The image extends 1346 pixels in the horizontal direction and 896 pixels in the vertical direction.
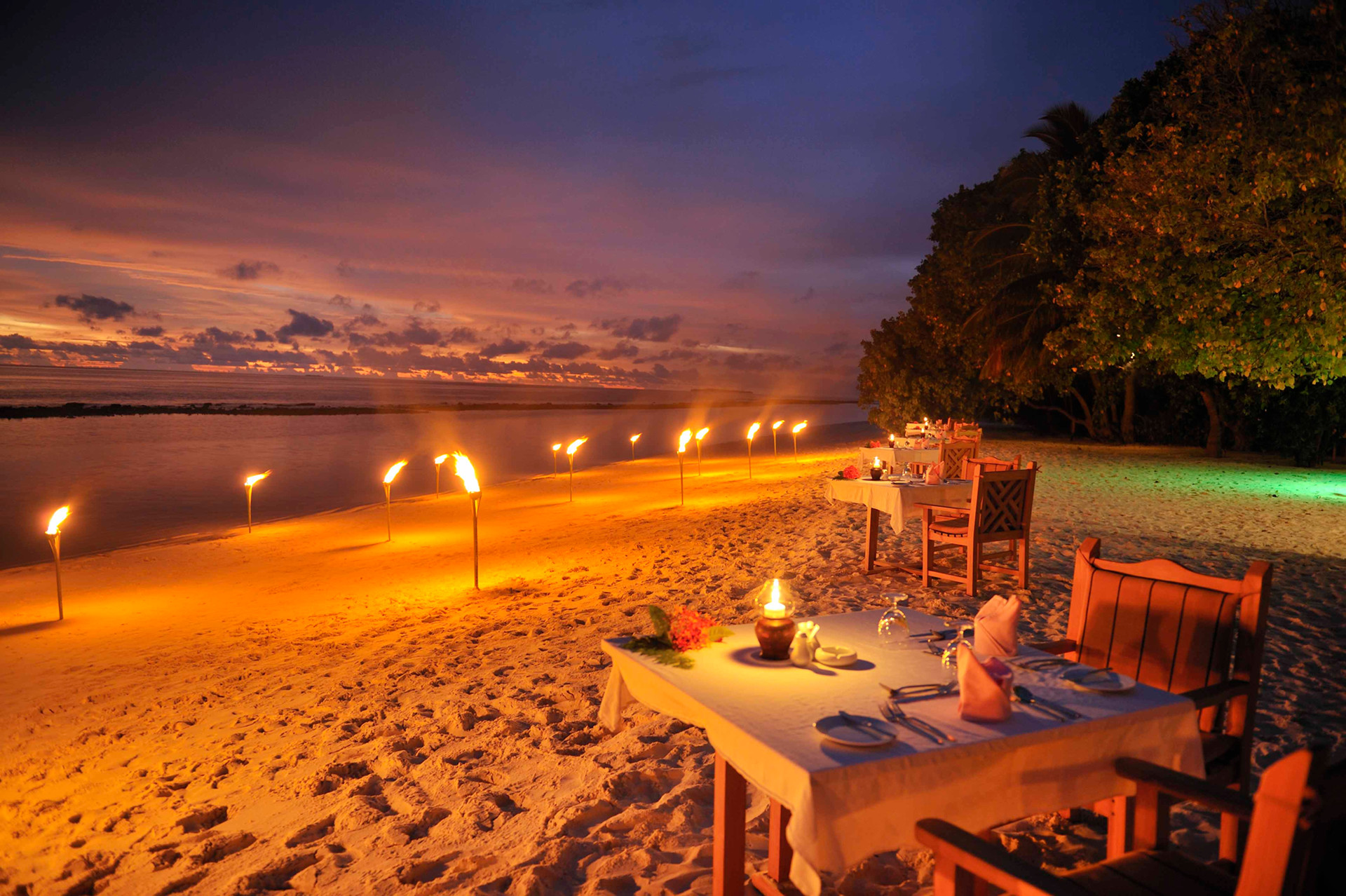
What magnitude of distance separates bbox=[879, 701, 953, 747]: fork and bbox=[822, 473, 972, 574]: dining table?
5538 millimetres

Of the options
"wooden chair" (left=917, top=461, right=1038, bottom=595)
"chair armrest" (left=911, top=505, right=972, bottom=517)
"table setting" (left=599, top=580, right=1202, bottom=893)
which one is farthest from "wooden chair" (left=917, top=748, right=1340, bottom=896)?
"chair armrest" (left=911, top=505, right=972, bottom=517)

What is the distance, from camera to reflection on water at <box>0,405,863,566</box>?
16.0 metres

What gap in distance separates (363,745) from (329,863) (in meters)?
1.19

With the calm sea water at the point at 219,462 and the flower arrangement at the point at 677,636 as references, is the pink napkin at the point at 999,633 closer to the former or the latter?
the flower arrangement at the point at 677,636

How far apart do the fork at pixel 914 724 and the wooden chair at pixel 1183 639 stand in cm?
94

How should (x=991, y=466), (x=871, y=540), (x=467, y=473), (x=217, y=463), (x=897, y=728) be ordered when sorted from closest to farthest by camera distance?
(x=897, y=728) < (x=467, y=473) < (x=871, y=540) < (x=991, y=466) < (x=217, y=463)

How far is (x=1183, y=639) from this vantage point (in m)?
2.97

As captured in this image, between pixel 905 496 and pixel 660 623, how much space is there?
5318 mm

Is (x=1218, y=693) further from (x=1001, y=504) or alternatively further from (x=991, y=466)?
(x=991, y=466)

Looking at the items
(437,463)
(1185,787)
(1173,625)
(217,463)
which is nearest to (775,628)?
(1185,787)

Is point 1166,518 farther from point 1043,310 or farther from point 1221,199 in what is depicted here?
point 1043,310

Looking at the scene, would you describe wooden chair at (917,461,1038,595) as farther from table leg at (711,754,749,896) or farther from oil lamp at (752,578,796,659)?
table leg at (711,754,749,896)

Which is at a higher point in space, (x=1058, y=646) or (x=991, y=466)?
(x=991, y=466)

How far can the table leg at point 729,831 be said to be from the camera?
239 cm
